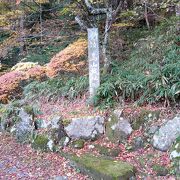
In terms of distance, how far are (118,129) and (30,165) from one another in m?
1.99

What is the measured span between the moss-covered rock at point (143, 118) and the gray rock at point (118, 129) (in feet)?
0.41

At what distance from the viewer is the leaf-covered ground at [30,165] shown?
4.93m

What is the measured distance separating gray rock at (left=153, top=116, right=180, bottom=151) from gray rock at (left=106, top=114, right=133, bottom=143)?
0.65 metres

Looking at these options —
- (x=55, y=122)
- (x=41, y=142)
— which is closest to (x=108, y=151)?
(x=55, y=122)

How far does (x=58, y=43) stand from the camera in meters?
11.4

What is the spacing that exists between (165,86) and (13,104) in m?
4.39

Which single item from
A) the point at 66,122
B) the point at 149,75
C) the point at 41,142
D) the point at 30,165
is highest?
the point at 149,75

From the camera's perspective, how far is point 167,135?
4.97m

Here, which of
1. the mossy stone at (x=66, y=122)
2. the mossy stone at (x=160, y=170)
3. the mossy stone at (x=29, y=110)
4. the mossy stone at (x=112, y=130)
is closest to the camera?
the mossy stone at (x=160, y=170)

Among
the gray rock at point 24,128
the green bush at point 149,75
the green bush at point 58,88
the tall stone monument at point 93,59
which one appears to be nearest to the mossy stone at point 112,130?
the green bush at point 149,75

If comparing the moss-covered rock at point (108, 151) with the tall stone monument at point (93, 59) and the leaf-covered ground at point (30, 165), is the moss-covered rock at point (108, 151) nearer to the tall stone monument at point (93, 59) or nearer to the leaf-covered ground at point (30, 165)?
the leaf-covered ground at point (30, 165)

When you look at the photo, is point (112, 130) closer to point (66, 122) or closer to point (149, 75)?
point (66, 122)

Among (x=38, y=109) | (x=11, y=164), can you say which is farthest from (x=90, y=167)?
(x=38, y=109)

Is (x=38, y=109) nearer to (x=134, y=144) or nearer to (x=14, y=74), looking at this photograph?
(x=14, y=74)
